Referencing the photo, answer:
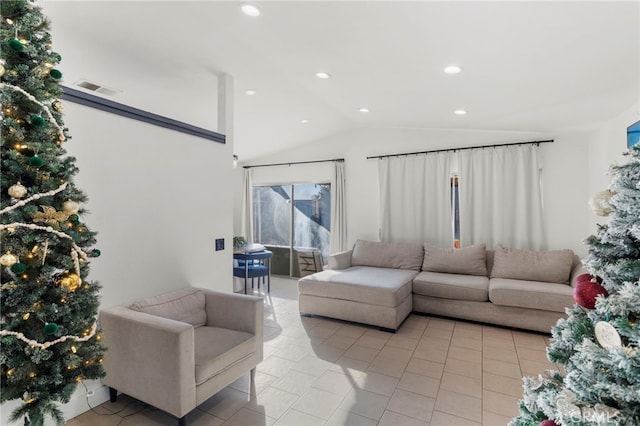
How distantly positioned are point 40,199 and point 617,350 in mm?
2094

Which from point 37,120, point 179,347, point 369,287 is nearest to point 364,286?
point 369,287

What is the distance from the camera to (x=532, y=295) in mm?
3422

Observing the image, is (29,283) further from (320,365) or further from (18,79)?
(320,365)

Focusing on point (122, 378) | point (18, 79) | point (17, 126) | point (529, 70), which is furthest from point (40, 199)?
point (529, 70)

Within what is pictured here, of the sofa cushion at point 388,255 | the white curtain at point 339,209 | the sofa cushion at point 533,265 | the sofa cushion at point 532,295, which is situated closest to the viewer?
the sofa cushion at point 532,295

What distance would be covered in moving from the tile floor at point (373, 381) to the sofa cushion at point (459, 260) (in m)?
0.76

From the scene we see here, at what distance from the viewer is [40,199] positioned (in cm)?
133

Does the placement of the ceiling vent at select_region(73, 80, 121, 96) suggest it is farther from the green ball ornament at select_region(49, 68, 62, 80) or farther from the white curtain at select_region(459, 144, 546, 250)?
the white curtain at select_region(459, 144, 546, 250)

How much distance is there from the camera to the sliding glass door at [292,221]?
20.1 ft

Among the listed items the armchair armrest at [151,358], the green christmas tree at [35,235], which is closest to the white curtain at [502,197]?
the armchair armrest at [151,358]

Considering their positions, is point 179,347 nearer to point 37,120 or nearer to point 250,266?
point 37,120

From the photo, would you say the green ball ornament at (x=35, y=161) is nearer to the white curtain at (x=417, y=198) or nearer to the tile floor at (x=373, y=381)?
the tile floor at (x=373, y=381)

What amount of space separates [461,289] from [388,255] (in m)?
1.23

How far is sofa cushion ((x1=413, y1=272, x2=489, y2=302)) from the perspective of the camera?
373 cm
